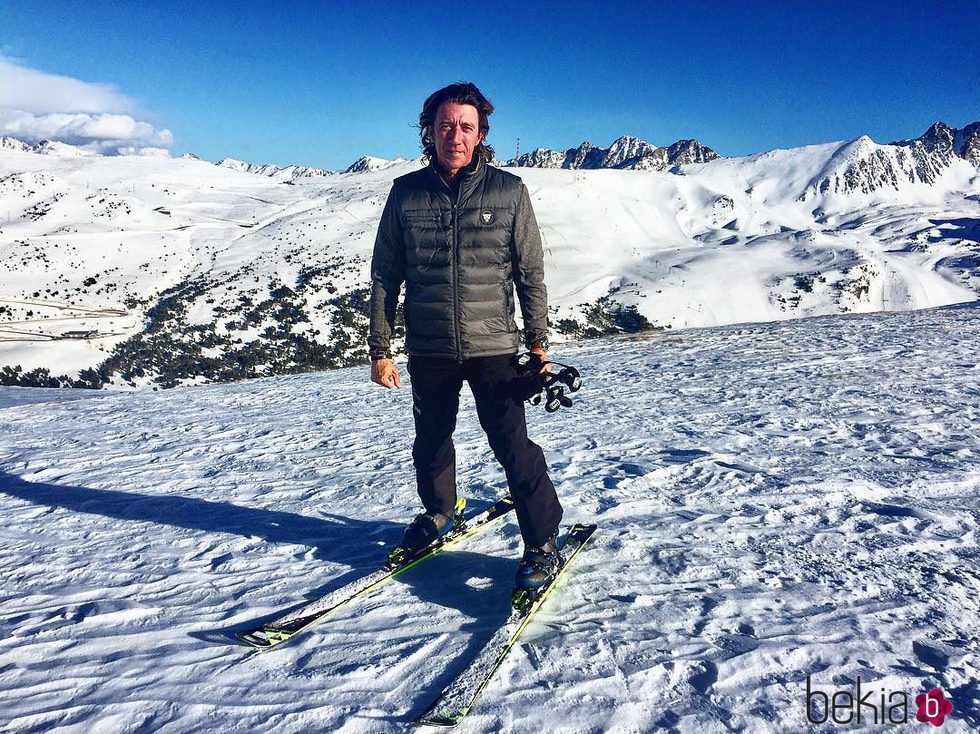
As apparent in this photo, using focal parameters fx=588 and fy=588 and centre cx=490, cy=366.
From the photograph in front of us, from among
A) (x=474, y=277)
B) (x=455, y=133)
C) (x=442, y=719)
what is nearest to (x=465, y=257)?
(x=474, y=277)

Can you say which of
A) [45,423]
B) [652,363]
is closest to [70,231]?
[45,423]

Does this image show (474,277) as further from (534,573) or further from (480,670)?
(480,670)

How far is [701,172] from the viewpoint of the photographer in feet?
441

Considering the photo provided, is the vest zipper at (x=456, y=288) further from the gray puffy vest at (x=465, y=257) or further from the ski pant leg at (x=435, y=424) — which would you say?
the ski pant leg at (x=435, y=424)

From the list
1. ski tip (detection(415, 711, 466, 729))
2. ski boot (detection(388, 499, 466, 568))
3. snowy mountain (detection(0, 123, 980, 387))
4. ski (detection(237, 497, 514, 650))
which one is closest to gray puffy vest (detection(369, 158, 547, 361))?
ski boot (detection(388, 499, 466, 568))

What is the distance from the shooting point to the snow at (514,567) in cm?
301

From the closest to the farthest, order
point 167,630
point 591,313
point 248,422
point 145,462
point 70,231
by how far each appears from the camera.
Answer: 1. point 167,630
2. point 145,462
3. point 248,422
4. point 591,313
5. point 70,231

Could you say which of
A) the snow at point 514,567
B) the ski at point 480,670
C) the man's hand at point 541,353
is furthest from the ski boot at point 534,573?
the man's hand at point 541,353

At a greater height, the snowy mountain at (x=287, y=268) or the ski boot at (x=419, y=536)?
the snowy mountain at (x=287, y=268)

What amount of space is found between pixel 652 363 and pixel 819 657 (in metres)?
10.6

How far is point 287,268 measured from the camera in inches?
1946

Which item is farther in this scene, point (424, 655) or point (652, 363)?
point (652, 363)

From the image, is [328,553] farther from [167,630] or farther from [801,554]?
[801,554]

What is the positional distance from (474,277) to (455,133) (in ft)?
3.00
